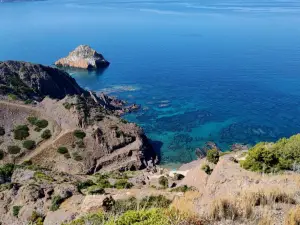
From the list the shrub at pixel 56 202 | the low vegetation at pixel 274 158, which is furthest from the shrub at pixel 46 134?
the low vegetation at pixel 274 158

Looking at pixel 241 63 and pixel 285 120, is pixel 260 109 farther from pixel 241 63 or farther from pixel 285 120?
pixel 241 63

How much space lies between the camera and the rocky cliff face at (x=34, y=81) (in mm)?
83500

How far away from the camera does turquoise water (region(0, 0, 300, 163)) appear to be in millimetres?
80750

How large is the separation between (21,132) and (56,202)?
35955mm

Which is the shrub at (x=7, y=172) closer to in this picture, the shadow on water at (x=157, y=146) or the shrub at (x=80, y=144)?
the shrub at (x=80, y=144)

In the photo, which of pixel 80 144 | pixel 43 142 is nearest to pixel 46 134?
pixel 43 142

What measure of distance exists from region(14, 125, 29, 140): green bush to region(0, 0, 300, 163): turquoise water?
2438cm

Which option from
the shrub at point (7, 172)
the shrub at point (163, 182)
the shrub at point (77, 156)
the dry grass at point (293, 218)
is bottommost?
the shrub at point (77, 156)

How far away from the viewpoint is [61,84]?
9844cm

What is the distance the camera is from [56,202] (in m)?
29.8

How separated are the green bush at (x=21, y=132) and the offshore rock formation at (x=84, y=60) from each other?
7489 cm

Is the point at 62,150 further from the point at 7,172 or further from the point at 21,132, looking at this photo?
the point at 7,172

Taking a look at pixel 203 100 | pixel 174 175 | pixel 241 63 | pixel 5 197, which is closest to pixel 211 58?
pixel 241 63

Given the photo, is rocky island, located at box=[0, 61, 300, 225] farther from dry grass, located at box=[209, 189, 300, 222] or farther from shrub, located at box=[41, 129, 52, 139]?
shrub, located at box=[41, 129, 52, 139]
